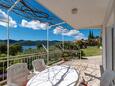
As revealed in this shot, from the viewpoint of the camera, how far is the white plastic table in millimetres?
2726

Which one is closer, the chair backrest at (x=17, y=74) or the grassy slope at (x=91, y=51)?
the chair backrest at (x=17, y=74)

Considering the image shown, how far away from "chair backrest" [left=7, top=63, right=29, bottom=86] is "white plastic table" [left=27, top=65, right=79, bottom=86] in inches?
11.3

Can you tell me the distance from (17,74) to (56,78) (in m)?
0.81

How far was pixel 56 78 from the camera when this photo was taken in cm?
301

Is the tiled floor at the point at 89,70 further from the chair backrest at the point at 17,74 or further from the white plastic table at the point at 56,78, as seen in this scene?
the chair backrest at the point at 17,74

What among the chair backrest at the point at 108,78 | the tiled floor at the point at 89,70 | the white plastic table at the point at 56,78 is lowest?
the tiled floor at the point at 89,70

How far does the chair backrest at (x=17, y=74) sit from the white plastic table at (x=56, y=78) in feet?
0.94

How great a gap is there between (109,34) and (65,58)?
5220mm

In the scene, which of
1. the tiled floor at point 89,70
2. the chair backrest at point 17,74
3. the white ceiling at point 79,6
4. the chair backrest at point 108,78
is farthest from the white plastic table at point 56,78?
the white ceiling at point 79,6

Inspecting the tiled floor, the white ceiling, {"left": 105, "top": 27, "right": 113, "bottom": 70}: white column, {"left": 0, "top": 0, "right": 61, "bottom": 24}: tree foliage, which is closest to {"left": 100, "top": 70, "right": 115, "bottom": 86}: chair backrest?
the white ceiling

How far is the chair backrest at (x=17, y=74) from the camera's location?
2.92 metres

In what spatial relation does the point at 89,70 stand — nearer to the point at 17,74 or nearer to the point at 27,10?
the point at 27,10

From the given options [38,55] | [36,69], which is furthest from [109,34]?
[38,55]

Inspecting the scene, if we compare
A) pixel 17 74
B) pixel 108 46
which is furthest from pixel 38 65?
pixel 108 46
